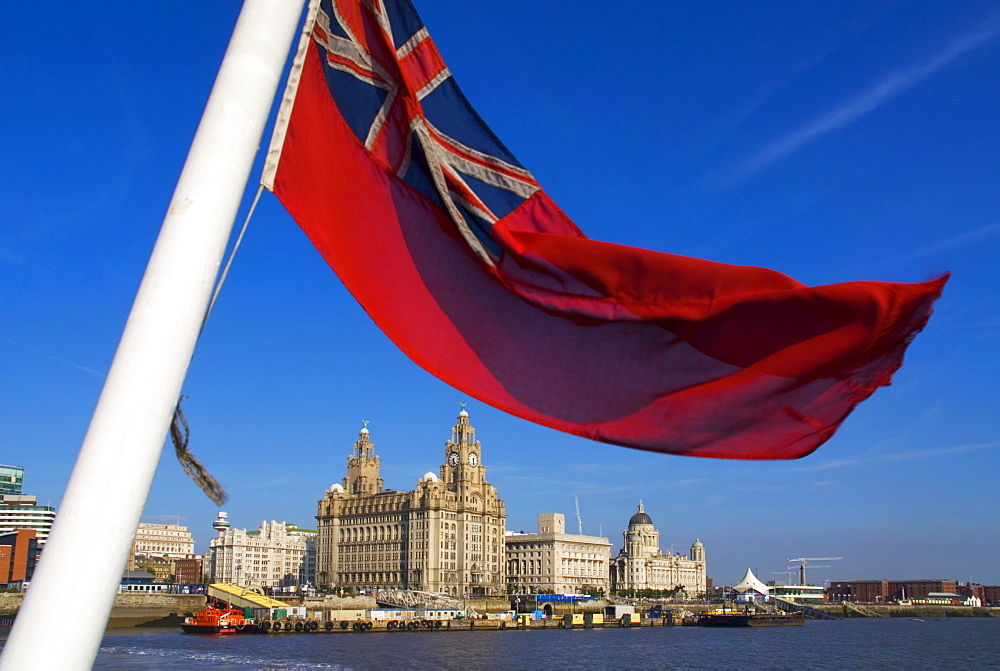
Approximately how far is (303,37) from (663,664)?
167 feet

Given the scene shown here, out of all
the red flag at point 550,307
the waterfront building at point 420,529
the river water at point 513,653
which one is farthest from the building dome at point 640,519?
the red flag at point 550,307

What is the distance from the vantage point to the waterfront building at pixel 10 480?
17675 cm

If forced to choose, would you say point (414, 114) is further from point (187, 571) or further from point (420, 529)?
point (187, 571)

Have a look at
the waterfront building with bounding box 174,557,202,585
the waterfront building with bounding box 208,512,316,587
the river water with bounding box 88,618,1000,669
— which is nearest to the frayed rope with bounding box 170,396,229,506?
the river water with bounding box 88,618,1000,669

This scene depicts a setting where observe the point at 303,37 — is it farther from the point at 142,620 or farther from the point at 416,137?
the point at 142,620

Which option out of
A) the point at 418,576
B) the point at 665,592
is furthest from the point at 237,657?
the point at 665,592

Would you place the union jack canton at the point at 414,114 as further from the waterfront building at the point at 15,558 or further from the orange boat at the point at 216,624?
the waterfront building at the point at 15,558

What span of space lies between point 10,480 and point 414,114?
198245 mm

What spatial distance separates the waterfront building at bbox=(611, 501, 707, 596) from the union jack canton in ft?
585

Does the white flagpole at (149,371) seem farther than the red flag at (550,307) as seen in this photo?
No

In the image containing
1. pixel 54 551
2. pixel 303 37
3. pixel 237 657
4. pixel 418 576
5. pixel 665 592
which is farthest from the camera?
pixel 665 592

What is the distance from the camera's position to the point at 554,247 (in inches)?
197

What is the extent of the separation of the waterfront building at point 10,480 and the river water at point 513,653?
372 ft

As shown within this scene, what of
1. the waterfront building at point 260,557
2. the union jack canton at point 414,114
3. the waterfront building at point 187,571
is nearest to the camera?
the union jack canton at point 414,114
